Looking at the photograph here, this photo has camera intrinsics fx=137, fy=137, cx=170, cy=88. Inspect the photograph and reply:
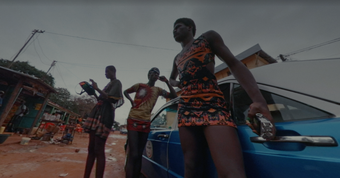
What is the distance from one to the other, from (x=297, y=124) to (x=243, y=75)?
37 centimetres

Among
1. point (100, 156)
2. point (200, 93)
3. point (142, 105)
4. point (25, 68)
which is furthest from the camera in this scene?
point (25, 68)

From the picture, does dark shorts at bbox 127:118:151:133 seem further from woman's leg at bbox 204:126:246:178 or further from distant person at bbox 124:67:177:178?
woman's leg at bbox 204:126:246:178

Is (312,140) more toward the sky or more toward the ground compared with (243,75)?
more toward the ground

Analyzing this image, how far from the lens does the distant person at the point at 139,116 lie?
180cm

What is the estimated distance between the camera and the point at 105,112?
2.11 meters

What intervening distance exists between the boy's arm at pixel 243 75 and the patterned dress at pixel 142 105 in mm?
1419

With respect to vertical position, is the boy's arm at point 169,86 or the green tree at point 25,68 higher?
the green tree at point 25,68

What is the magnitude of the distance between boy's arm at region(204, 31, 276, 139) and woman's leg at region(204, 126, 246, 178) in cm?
17

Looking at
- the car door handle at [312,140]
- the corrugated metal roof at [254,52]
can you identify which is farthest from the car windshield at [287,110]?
the corrugated metal roof at [254,52]

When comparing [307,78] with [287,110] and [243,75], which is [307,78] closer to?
[287,110]

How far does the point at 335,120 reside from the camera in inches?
24.3

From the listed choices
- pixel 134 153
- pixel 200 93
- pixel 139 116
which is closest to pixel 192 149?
pixel 200 93

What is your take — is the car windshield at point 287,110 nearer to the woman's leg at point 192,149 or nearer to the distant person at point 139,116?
the woman's leg at point 192,149

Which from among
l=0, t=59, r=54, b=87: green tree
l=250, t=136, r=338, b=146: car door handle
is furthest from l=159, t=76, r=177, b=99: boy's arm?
l=0, t=59, r=54, b=87: green tree
